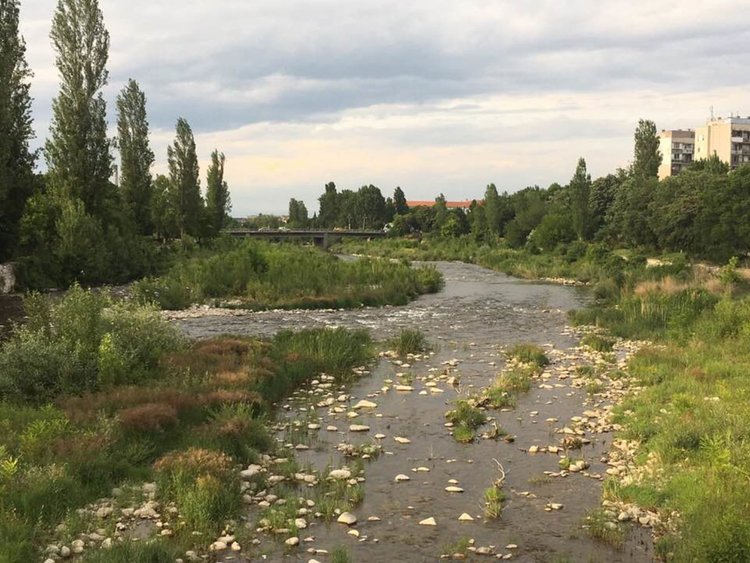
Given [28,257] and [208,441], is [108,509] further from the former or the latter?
[28,257]

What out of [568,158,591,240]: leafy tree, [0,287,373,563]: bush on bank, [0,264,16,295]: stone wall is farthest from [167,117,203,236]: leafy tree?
[0,287,373,563]: bush on bank

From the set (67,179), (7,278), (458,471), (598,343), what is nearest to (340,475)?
(458,471)

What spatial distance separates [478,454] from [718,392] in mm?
6871

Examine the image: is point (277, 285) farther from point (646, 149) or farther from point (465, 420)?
point (646, 149)

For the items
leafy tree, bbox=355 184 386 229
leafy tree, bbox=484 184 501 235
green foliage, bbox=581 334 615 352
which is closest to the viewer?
green foliage, bbox=581 334 615 352

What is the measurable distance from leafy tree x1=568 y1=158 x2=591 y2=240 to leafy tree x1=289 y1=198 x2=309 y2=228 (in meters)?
114

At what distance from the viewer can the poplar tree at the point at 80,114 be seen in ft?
144

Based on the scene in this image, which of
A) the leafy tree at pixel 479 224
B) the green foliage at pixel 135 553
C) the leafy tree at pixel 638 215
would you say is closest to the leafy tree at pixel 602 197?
the leafy tree at pixel 638 215

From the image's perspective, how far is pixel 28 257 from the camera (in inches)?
1537

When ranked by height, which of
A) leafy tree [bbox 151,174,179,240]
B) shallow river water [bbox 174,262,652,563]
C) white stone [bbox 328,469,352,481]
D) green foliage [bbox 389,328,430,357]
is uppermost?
leafy tree [bbox 151,174,179,240]

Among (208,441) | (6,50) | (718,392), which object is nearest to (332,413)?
(208,441)

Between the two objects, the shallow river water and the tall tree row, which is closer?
the shallow river water

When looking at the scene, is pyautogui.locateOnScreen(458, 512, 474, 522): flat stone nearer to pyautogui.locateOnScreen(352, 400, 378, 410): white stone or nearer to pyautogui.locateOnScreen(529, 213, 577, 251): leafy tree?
pyautogui.locateOnScreen(352, 400, 378, 410): white stone

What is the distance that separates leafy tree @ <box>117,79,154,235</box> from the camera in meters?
62.7
